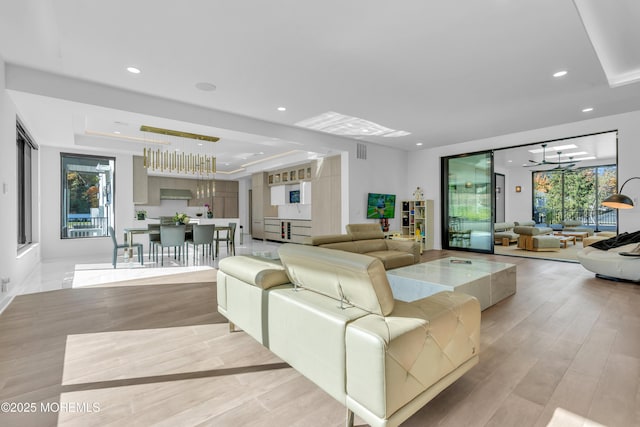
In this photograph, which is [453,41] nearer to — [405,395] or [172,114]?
[405,395]

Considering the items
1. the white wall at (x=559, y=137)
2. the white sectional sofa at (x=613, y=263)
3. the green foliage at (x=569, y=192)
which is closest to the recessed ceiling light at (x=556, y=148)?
the white wall at (x=559, y=137)

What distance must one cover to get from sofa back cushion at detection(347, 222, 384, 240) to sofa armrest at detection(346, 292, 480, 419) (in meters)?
3.57

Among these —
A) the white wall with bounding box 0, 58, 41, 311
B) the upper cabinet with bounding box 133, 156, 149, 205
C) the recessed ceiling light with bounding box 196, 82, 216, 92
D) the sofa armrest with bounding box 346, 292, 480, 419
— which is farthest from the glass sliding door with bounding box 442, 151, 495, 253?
the white wall with bounding box 0, 58, 41, 311

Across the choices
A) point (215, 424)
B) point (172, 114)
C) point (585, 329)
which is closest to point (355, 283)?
→ point (215, 424)

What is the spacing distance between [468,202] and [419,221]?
1354mm

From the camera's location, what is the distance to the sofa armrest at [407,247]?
18.0 feet

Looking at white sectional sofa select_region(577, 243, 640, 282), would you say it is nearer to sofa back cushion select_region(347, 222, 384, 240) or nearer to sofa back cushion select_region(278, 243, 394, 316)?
sofa back cushion select_region(347, 222, 384, 240)

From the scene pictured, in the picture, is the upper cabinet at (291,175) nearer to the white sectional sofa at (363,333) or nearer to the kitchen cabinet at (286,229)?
the kitchen cabinet at (286,229)

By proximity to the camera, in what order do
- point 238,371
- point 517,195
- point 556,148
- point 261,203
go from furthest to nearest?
1. point 517,195
2. point 261,203
3. point 556,148
4. point 238,371

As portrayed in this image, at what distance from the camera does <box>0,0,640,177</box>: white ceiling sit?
285 centimetres

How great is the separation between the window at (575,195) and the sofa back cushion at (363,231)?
32.5 ft

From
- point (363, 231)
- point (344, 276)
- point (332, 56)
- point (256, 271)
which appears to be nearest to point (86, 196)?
point (363, 231)

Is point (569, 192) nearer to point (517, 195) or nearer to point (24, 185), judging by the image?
point (517, 195)

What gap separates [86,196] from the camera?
25.8ft
